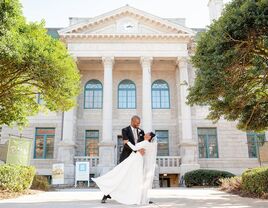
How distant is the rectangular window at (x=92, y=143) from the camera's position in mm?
26594

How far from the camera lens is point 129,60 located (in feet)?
90.3

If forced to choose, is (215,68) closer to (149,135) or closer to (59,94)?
(149,135)

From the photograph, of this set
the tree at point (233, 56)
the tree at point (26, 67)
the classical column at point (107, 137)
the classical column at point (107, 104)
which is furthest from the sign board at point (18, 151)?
the classical column at point (107, 104)

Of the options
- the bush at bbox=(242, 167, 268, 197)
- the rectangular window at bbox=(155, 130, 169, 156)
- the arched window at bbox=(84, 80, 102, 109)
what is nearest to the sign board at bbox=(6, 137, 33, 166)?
the bush at bbox=(242, 167, 268, 197)

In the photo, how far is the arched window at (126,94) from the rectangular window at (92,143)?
10.9 ft

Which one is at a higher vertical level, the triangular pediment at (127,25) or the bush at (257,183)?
the triangular pediment at (127,25)

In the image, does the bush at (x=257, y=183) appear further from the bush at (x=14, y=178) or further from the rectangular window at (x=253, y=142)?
the rectangular window at (x=253, y=142)

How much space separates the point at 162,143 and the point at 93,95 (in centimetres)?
742

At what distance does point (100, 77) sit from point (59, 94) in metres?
15.4

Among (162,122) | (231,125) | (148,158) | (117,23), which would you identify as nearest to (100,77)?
(117,23)

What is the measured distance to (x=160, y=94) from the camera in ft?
92.8

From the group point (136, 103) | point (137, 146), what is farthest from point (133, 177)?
point (136, 103)

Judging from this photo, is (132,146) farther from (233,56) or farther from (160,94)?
(160,94)

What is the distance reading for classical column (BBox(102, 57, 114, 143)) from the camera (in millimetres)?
24172
